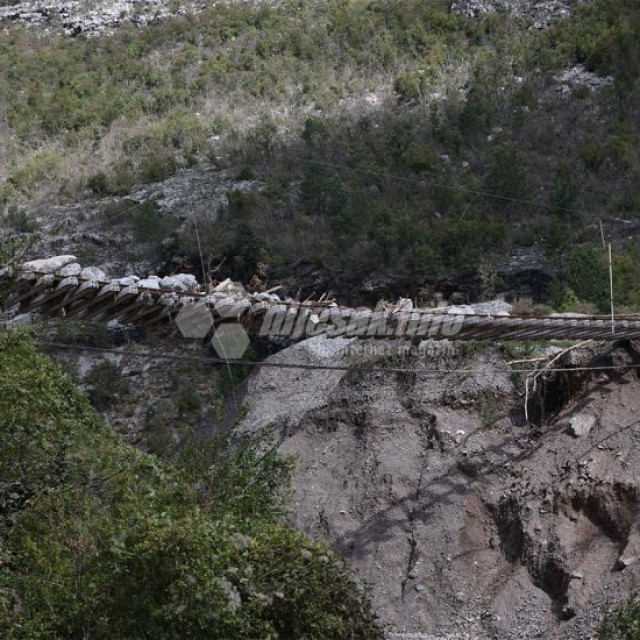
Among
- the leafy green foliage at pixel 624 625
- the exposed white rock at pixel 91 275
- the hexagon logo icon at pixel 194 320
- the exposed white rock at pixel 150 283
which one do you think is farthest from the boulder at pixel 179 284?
the leafy green foliage at pixel 624 625

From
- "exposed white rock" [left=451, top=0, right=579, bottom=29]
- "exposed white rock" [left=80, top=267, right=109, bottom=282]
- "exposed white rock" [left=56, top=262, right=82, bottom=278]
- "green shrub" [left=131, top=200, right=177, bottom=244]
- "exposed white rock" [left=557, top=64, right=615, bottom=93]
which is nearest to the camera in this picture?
"exposed white rock" [left=56, top=262, right=82, bottom=278]

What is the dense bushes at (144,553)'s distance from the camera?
9617 mm

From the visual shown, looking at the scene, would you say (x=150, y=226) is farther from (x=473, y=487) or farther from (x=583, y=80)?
(x=583, y=80)

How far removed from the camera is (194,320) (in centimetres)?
1166

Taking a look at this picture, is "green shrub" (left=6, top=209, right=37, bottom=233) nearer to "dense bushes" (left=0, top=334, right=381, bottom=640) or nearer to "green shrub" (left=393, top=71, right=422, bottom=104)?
"green shrub" (left=393, top=71, right=422, bottom=104)

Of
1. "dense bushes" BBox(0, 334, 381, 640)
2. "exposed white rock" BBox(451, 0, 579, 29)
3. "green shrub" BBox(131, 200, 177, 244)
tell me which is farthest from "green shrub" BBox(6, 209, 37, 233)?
"exposed white rock" BBox(451, 0, 579, 29)

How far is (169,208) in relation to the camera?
28797mm

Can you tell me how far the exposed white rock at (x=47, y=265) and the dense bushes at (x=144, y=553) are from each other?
1497mm

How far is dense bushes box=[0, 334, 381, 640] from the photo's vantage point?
9617mm

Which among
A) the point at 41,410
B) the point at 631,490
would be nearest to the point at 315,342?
the point at 631,490

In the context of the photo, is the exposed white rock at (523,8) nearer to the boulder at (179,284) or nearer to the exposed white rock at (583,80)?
the exposed white rock at (583,80)

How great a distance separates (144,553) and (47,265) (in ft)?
10.9

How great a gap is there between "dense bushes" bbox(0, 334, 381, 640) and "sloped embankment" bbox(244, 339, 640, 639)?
4.09 meters

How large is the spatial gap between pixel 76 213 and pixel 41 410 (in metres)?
17.4
